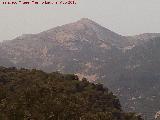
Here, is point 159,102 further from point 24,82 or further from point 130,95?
point 24,82

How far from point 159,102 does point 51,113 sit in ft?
499

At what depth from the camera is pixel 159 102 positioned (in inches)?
7032

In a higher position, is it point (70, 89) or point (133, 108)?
point (70, 89)

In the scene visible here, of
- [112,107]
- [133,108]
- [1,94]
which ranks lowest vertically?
[133,108]

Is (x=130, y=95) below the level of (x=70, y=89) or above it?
below

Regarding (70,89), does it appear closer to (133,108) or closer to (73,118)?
(73,118)

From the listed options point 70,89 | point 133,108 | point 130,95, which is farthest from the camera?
point 130,95

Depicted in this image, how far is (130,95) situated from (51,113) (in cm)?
16035

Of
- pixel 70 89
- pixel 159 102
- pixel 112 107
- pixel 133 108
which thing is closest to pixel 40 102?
pixel 70 89

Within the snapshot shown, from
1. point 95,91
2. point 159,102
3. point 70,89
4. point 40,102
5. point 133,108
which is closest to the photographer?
point 40,102

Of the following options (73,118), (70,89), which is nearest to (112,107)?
(70,89)

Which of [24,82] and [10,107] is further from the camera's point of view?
[24,82]

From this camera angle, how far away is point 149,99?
184875 mm

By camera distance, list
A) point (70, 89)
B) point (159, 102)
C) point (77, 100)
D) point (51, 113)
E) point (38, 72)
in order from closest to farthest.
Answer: point (51, 113), point (77, 100), point (70, 89), point (38, 72), point (159, 102)
